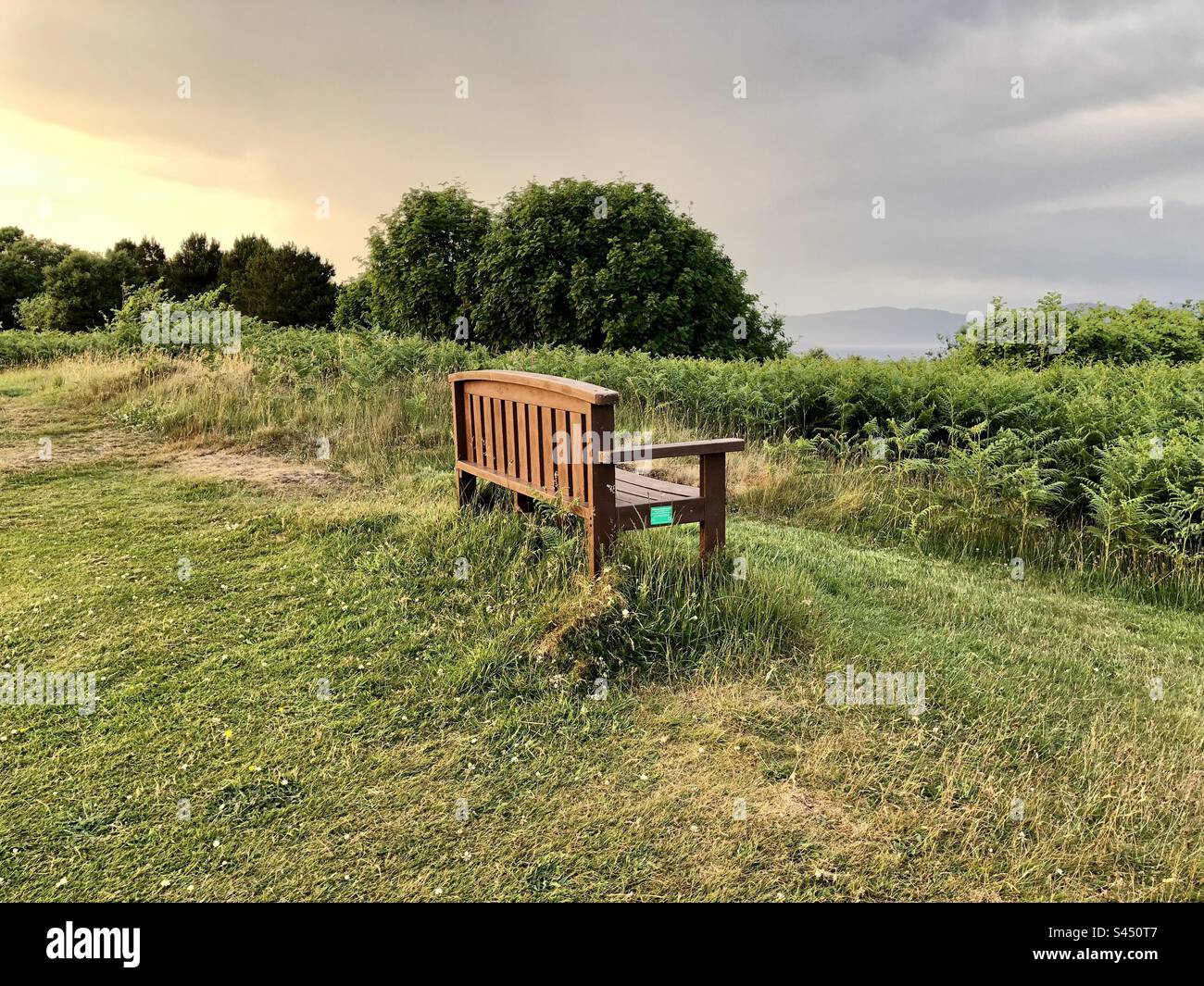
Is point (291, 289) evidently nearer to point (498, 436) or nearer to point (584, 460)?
point (498, 436)

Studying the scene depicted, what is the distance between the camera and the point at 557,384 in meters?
5.09

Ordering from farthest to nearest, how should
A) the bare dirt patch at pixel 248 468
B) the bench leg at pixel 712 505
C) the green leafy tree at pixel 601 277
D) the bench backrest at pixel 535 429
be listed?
the green leafy tree at pixel 601 277 → the bare dirt patch at pixel 248 468 → the bench leg at pixel 712 505 → the bench backrest at pixel 535 429

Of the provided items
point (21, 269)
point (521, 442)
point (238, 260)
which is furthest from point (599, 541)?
point (21, 269)

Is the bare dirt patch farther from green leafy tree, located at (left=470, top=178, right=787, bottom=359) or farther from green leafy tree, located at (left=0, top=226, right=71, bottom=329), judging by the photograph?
green leafy tree, located at (left=0, top=226, right=71, bottom=329)

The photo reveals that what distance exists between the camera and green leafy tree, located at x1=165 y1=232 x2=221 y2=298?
167 ft

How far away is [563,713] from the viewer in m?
4.17

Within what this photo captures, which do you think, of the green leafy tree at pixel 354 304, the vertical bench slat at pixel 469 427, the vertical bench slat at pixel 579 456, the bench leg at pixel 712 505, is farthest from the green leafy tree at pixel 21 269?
the bench leg at pixel 712 505

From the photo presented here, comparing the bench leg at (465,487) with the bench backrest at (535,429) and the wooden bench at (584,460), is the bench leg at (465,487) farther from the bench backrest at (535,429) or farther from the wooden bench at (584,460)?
the wooden bench at (584,460)

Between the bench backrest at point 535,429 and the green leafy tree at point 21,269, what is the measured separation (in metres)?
49.6

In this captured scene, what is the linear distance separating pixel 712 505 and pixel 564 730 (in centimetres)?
180

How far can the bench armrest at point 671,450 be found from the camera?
4916 mm

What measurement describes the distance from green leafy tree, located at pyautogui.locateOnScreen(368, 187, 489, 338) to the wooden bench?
18.5 metres

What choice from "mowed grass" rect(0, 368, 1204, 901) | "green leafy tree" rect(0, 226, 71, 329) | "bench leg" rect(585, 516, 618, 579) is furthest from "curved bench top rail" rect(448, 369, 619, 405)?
"green leafy tree" rect(0, 226, 71, 329)
